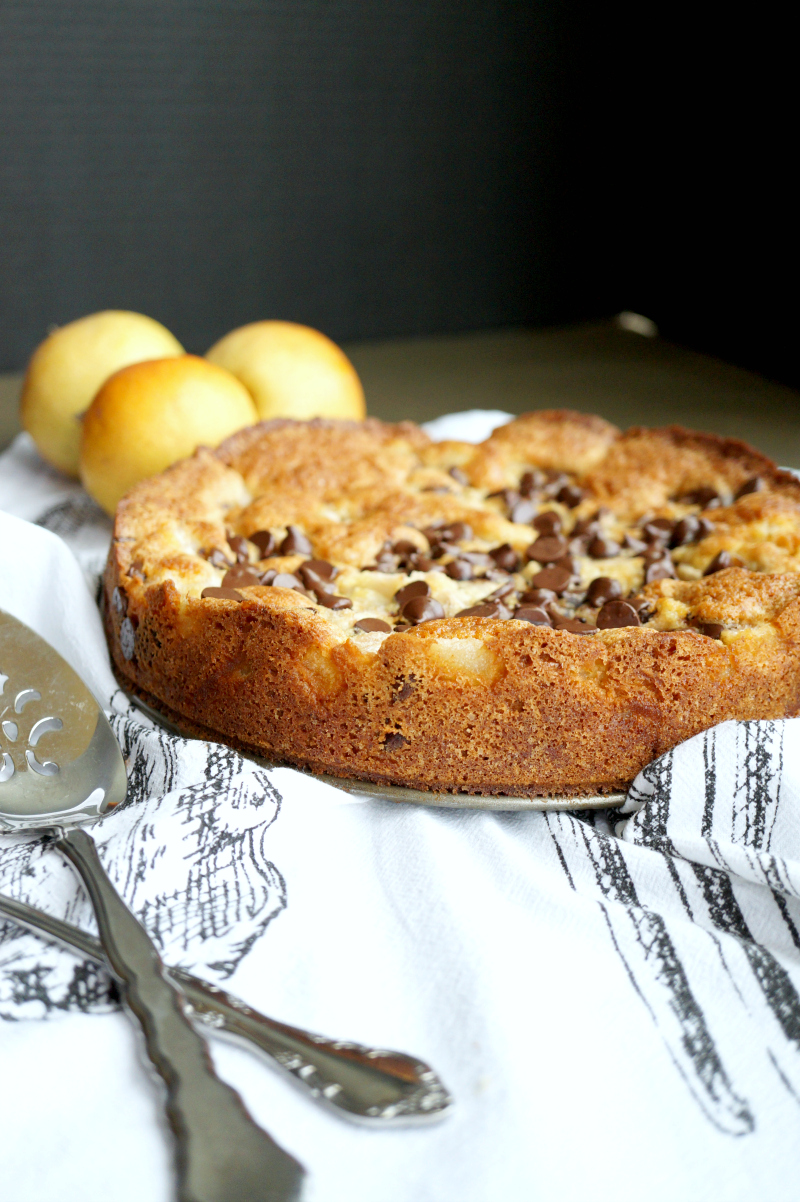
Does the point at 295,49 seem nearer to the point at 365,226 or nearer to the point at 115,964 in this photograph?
the point at 365,226

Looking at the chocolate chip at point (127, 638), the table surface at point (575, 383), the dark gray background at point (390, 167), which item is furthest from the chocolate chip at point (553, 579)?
the dark gray background at point (390, 167)

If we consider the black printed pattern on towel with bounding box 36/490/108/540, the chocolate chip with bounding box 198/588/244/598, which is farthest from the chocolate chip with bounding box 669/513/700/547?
the black printed pattern on towel with bounding box 36/490/108/540

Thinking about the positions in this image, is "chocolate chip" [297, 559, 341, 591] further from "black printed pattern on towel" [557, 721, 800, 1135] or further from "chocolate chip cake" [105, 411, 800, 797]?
"black printed pattern on towel" [557, 721, 800, 1135]

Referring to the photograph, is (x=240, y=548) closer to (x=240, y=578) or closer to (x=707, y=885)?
(x=240, y=578)

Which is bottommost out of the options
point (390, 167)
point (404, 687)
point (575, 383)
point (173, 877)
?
point (575, 383)

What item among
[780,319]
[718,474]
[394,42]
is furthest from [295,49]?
[718,474]

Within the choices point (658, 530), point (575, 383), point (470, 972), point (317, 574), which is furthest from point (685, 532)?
point (575, 383)
